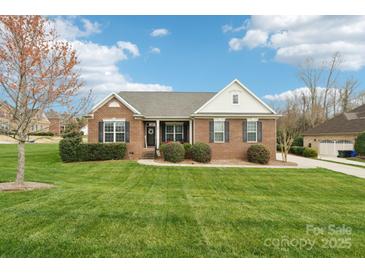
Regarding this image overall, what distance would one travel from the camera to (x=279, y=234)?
4.89 metres

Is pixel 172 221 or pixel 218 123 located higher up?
pixel 218 123

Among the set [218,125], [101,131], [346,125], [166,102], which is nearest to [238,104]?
[218,125]

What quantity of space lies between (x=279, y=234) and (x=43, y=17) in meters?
9.69

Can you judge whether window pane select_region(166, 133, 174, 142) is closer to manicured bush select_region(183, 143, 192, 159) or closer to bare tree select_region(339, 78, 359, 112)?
manicured bush select_region(183, 143, 192, 159)

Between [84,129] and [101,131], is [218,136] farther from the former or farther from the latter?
[84,129]

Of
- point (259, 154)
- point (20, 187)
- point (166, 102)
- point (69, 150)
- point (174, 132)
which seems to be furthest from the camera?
point (166, 102)

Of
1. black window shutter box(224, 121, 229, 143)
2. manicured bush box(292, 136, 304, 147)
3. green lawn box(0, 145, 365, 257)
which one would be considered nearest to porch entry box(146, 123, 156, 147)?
black window shutter box(224, 121, 229, 143)

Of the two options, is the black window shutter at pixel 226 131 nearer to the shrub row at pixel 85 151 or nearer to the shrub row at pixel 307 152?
the shrub row at pixel 85 151

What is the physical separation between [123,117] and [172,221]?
15.4m

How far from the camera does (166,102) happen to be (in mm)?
23469

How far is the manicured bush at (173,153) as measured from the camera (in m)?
18.1

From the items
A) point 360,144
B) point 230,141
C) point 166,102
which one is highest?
point 166,102

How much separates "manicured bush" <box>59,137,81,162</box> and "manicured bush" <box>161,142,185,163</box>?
20.7 feet

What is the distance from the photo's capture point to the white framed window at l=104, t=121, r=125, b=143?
20.0 m
